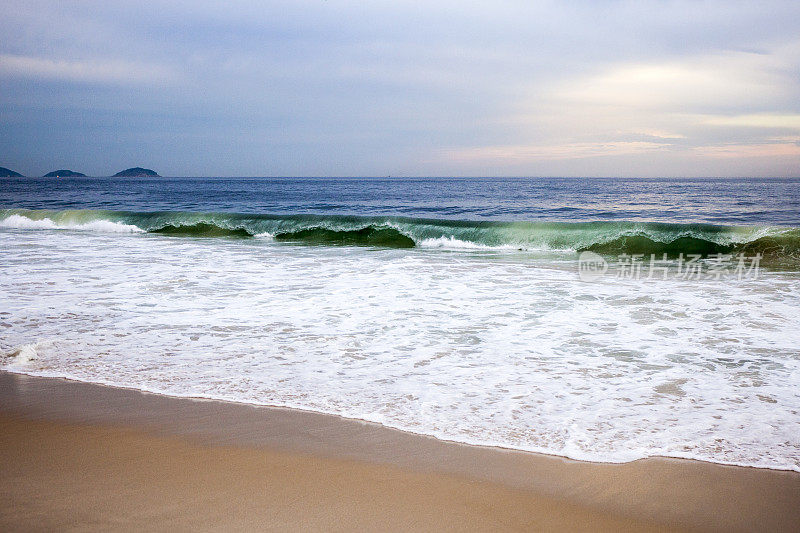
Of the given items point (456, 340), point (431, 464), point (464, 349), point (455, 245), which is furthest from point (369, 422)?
point (455, 245)

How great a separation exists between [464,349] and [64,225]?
20446 mm

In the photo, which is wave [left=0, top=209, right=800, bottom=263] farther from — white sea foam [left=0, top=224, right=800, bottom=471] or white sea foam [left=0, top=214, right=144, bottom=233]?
white sea foam [left=0, top=224, right=800, bottom=471]

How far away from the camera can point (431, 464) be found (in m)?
2.79

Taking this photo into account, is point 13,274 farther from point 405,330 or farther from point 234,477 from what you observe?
point 234,477

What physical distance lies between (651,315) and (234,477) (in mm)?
4948

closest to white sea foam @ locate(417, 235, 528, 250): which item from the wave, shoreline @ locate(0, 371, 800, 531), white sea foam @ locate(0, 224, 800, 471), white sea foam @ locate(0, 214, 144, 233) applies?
the wave

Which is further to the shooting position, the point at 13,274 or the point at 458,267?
the point at 458,267

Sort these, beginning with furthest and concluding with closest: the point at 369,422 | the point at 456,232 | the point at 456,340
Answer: the point at 456,232
the point at 456,340
the point at 369,422

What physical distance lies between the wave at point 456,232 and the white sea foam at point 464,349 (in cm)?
516

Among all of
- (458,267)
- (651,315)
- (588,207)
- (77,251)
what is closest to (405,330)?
(651,315)

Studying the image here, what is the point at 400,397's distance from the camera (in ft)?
11.9

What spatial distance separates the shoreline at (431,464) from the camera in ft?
7.79

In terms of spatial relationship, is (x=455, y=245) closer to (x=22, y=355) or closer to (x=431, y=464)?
(x=22, y=355)

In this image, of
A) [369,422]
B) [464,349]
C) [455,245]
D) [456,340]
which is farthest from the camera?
[455,245]
